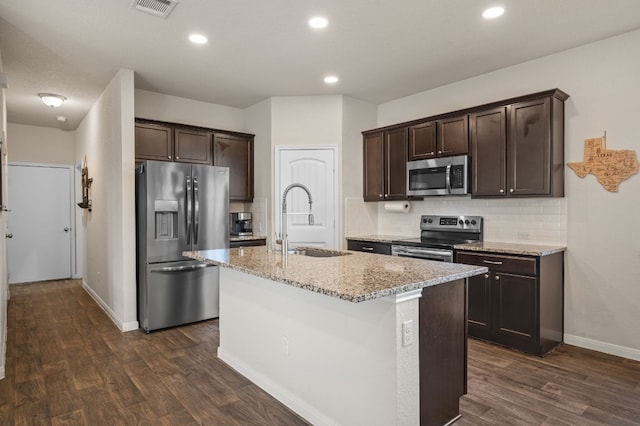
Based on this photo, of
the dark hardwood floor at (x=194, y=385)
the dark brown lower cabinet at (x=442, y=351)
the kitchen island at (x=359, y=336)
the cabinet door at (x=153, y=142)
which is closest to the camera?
the kitchen island at (x=359, y=336)

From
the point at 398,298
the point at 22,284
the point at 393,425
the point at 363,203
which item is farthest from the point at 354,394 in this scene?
the point at 22,284

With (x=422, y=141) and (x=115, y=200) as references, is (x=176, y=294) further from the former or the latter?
(x=422, y=141)

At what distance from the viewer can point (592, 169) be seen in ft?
11.4

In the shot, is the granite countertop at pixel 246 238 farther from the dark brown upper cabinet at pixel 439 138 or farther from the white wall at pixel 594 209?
the white wall at pixel 594 209

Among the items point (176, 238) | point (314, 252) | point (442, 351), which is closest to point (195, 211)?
point (176, 238)

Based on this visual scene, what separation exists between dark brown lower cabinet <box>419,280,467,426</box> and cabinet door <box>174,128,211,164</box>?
3789 mm

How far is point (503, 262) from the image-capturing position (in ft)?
11.3

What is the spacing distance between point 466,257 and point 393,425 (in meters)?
2.24

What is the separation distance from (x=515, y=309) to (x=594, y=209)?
1.16m

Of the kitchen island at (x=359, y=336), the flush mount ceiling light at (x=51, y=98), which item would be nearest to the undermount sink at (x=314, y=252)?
the kitchen island at (x=359, y=336)

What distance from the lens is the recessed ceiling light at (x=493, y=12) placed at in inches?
113

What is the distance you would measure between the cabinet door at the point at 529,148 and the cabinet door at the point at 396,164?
128cm

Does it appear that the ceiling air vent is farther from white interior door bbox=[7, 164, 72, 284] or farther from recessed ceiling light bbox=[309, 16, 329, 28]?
white interior door bbox=[7, 164, 72, 284]

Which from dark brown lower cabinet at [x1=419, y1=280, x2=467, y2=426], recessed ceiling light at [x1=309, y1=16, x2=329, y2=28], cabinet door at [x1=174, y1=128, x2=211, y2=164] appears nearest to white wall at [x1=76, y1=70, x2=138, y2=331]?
cabinet door at [x1=174, y1=128, x2=211, y2=164]
